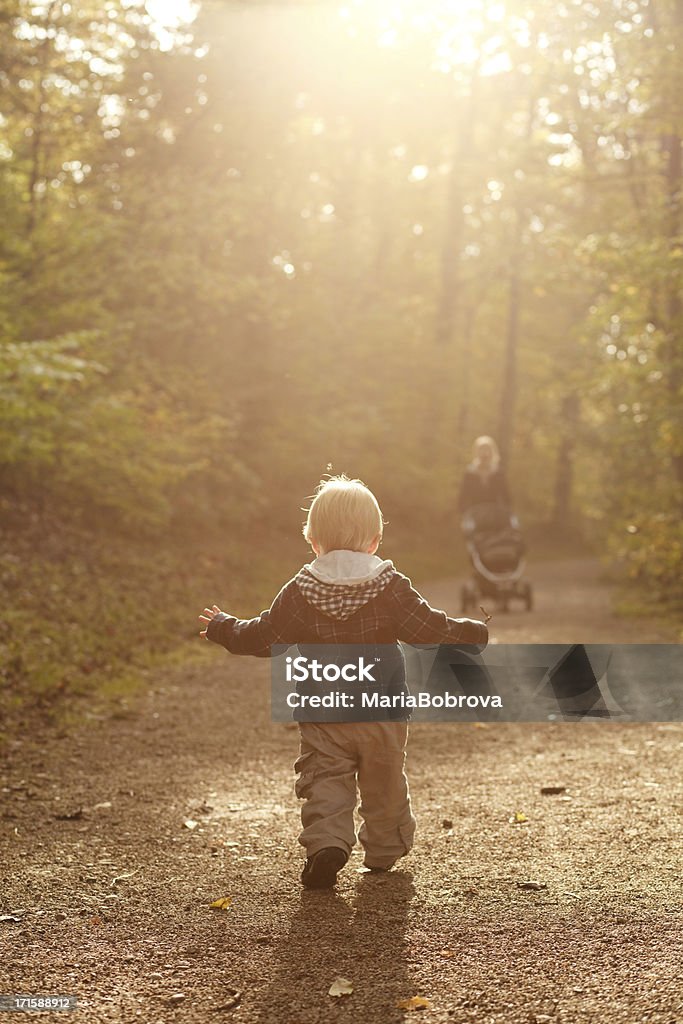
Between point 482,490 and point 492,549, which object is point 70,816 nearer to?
point 492,549

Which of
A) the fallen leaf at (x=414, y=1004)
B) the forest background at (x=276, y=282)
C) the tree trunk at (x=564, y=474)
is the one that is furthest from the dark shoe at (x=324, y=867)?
the tree trunk at (x=564, y=474)

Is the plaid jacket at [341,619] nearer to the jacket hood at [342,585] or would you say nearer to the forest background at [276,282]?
the jacket hood at [342,585]

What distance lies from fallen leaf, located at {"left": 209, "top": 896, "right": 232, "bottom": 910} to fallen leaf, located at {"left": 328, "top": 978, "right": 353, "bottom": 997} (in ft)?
3.03

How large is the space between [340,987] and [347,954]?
0.93ft

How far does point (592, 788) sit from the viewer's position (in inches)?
247

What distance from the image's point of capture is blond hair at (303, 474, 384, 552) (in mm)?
4738

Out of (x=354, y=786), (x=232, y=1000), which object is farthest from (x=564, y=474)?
(x=232, y=1000)

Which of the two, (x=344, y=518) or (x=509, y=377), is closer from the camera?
(x=344, y=518)

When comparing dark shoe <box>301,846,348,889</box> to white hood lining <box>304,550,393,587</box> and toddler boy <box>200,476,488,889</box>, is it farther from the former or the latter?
white hood lining <box>304,550,393,587</box>

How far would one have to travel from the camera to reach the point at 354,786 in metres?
4.84

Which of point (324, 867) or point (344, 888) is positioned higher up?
point (324, 867)

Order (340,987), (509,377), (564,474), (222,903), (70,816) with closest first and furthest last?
1. (340,987)
2. (222,903)
3. (70,816)
4. (509,377)
5. (564,474)

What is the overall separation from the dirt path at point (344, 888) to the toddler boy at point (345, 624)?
44 cm

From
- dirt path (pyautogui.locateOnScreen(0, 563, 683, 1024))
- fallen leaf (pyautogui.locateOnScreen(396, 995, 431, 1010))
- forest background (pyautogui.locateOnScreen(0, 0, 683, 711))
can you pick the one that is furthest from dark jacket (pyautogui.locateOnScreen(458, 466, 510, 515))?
fallen leaf (pyautogui.locateOnScreen(396, 995, 431, 1010))
